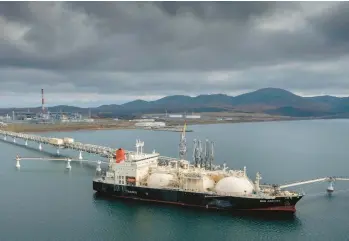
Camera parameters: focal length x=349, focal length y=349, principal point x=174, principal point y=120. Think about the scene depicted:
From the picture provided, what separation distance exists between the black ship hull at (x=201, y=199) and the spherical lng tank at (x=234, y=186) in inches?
25.8

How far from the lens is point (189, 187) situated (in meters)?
33.4

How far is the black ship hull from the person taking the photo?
101 feet

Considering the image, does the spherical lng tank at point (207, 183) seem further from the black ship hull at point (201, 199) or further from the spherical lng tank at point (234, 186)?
the spherical lng tank at point (234, 186)

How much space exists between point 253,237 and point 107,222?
476 inches

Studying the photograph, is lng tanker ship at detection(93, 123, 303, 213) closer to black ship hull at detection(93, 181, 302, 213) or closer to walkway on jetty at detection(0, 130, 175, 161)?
black ship hull at detection(93, 181, 302, 213)

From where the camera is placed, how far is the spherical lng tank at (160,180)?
3403cm

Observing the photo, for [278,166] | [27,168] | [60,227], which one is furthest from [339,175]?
[27,168]

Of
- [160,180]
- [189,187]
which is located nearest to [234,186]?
[189,187]

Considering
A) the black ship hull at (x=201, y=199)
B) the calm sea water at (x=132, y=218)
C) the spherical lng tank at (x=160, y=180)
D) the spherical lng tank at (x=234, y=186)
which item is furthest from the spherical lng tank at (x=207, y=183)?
the spherical lng tank at (x=160, y=180)

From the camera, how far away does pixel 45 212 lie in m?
31.8

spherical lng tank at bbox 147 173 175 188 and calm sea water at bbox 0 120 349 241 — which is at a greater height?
spherical lng tank at bbox 147 173 175 188

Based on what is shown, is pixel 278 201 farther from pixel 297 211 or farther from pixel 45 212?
pixel 45 212

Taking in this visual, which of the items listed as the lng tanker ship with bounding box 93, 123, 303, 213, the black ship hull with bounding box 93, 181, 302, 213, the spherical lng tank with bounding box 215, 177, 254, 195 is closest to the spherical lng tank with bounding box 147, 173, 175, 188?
the lng tanker ship with bounding box 93, 123, 303, 213

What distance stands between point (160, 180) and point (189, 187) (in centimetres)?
295
